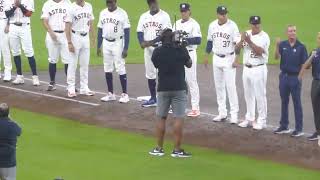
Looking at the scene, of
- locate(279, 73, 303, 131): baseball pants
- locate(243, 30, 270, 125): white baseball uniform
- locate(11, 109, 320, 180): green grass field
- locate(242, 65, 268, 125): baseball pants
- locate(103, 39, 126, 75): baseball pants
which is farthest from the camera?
locate(103, 39, 126, 75): baseball pants

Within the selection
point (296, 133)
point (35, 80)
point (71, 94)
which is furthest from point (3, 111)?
point (35, 80)

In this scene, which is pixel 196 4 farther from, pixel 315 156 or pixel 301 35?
pixel 315 156

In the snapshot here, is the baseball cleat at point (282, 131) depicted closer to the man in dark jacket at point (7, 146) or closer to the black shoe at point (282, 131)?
the black shoe at point (282, 131)

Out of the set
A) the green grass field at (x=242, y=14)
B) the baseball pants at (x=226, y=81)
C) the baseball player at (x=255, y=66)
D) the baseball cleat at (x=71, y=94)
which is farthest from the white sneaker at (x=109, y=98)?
the green grass field at (x=242, y=14)

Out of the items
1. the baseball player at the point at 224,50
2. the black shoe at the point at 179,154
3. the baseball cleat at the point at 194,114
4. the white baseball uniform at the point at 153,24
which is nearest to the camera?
the black shoe at the point at 179,154

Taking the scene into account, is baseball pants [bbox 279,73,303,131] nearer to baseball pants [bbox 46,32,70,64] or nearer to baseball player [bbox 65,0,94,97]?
baseball player [bbox 65,0,94,97]

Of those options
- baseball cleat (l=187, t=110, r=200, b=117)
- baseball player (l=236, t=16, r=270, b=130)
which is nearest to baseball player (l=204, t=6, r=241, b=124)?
baseball player (l=236, t=16, r=270, b=130)

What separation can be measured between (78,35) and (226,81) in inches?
141

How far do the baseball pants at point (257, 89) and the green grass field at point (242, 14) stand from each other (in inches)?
308

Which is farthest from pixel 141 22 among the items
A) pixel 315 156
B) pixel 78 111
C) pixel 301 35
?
pixel 301 35

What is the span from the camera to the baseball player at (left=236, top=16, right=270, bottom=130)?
1339 centimetres

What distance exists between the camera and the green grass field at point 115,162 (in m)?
11.4

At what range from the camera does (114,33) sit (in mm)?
15492

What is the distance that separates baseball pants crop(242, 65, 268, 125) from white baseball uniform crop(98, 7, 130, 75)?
3.03 metres
